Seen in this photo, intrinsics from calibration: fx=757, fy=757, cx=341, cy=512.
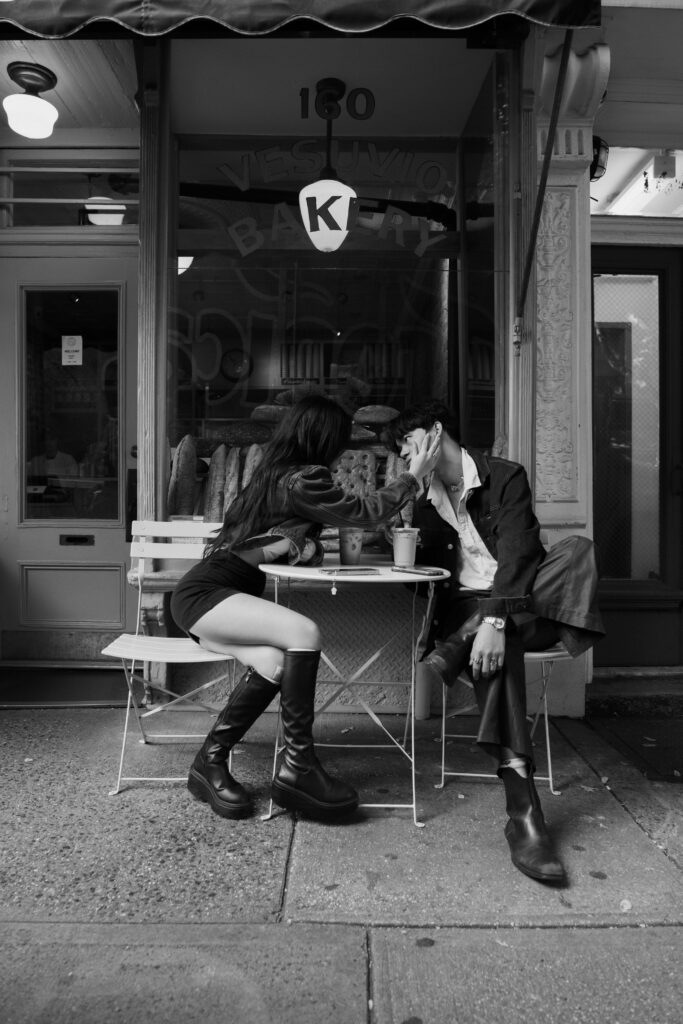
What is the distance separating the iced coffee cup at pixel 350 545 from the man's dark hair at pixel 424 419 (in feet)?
1.46

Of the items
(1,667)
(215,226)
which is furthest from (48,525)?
(215,226)

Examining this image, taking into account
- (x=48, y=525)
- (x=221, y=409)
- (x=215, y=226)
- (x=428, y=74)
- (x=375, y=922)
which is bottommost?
(x=375, y=922)

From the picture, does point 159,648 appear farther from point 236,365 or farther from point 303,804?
point 236,365

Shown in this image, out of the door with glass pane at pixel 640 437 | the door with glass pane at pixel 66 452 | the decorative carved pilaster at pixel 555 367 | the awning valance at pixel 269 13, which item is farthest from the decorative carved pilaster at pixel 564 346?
the door with glass pane at pixel 66 452

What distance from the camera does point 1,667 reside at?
511cm

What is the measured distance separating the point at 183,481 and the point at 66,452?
3.86 feet

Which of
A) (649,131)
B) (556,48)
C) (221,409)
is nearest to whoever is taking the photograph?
(556,48)

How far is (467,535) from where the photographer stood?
3199mm

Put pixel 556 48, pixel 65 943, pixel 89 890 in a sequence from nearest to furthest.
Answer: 1. pixel 65 943
2. pixel 89 890
3. pixel 556 48

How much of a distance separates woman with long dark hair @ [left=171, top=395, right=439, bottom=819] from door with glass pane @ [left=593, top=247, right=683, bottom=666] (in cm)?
237

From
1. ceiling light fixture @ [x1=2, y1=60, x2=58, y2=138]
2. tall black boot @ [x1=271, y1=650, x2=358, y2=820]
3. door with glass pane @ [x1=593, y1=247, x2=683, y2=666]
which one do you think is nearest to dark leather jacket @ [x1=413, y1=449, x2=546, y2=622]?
tall black boot @ [x1=271, y1=650, x2=358, y2=820]

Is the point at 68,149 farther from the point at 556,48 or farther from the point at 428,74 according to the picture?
the point at 556,48

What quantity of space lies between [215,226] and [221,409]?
1178mm

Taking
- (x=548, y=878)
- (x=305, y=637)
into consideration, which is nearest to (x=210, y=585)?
(x=305, y=637)
